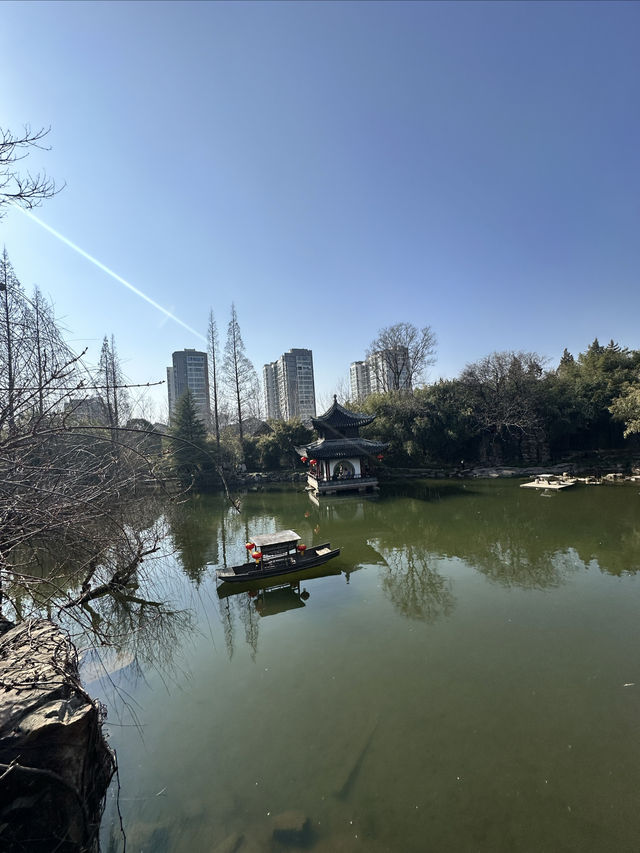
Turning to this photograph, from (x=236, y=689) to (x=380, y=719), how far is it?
1594 mm

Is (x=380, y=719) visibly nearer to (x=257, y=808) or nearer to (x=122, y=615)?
(x=257, y=808)

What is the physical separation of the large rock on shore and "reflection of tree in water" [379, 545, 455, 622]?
4182 millimetres

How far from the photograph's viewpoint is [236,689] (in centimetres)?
412

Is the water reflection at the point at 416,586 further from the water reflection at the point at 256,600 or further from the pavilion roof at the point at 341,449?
the pavilion roof at the point at 341,449

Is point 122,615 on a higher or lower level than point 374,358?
lower

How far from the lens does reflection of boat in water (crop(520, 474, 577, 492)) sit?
45.5ft

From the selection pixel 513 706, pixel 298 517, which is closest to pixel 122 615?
pixel 513 706

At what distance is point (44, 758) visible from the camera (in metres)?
2.34

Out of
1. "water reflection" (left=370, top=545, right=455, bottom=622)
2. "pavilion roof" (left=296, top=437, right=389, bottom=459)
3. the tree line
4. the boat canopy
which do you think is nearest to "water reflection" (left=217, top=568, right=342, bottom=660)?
the boat canopy

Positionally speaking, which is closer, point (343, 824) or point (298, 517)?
point (343, 824)

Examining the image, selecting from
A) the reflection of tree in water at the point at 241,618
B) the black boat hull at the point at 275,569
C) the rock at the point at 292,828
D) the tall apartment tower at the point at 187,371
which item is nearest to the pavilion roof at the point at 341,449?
the black boat hull at the point at 275,569

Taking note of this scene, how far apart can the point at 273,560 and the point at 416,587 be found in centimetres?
264

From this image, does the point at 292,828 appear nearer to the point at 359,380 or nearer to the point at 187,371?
the point at 187,371

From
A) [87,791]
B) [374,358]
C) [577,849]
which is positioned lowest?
[577,849]
